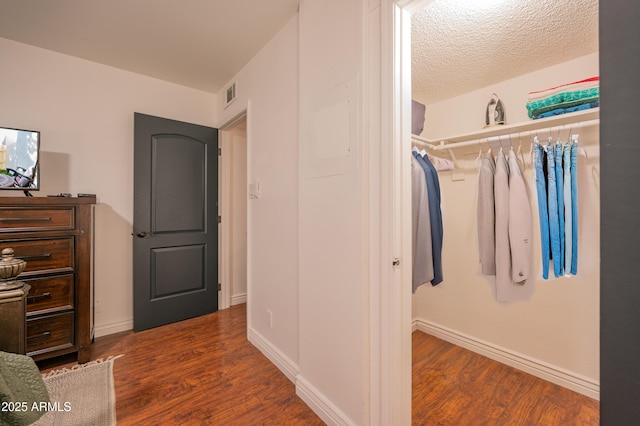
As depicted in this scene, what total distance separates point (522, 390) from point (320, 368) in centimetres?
135

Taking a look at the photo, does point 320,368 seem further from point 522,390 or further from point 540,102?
point 540,102

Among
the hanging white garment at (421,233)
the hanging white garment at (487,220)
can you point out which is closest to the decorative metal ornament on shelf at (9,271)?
the hanging white garment at (421,233)

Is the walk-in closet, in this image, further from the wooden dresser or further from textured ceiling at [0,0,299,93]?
the wooden dresser

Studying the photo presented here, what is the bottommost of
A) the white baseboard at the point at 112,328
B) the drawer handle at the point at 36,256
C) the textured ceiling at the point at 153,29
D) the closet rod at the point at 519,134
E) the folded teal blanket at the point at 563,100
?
the white baseboard at the point at 112,328

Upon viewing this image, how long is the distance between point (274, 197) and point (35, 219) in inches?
62.8

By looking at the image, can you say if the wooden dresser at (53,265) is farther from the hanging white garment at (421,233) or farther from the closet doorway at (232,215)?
the hanging white garment at (421,233)

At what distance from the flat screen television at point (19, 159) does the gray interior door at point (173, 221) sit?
68cm

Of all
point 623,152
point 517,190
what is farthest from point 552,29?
point 623,152

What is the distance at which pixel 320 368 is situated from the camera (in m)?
1.61

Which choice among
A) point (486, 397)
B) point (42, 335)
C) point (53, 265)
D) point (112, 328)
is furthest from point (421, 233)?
point (112, 328)

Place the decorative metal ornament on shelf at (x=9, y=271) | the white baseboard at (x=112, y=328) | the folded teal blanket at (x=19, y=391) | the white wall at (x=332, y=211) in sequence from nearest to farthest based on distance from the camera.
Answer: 1. the folded teal blanket at (x=19, y=391)
2. the decorative metal ornament on shelf at (x=9, y=271)
3. the white wall at (x=332, y=211)
4. the white baseboard at (x=112, y=328)

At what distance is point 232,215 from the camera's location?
3391 millimetres

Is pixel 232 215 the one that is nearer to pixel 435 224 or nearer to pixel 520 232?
pixel 435 224

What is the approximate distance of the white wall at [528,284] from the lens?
1.82 metres
